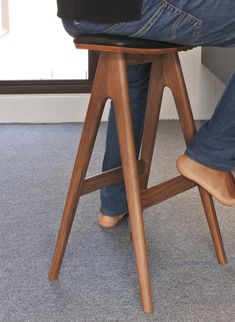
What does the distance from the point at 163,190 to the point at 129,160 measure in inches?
5.9

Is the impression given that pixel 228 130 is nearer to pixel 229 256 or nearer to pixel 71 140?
pixel 229 256

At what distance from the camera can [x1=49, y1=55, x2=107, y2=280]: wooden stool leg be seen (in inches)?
48.3

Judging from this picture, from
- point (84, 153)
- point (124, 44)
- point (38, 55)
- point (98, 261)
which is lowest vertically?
point (38, 55)

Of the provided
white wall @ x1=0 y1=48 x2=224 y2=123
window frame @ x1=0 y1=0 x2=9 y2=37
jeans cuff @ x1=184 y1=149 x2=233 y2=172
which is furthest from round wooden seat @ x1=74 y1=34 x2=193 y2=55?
window frame @ x1=0 y1=0 x2=9 y2=37

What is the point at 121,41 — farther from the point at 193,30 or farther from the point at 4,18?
the point at 4,18

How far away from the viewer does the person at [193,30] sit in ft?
3.41

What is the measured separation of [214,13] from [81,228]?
2.72 ft

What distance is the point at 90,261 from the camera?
146 centimetres

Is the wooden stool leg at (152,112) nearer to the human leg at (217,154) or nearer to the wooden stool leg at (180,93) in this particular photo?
the wooden stool leg at (180,93)

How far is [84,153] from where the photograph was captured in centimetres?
128

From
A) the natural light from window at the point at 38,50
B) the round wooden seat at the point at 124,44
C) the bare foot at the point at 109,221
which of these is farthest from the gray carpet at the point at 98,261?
the natural light from window at the point at 38,50

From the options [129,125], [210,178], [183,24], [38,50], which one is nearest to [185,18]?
[183,24]

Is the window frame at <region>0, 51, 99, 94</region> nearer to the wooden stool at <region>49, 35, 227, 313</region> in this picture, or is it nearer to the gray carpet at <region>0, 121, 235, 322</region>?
the gray carpet at <region>0, 121, 235, 322</region>

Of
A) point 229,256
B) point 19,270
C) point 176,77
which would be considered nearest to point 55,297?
point 19,270
